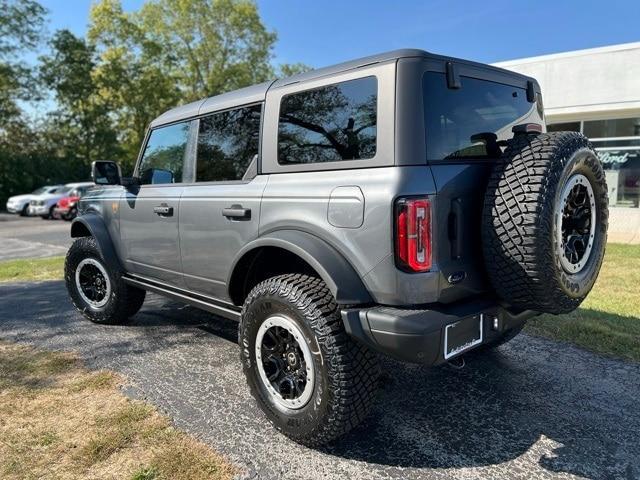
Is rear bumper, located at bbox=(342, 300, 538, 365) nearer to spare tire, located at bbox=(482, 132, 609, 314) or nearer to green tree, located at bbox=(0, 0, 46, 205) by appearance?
spare tire, located at bbox=(482, 132, 609, 314)

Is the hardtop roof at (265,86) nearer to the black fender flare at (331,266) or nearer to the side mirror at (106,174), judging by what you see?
the side mirror at (106,174)

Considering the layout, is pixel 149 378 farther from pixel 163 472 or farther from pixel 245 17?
pixel 245 17

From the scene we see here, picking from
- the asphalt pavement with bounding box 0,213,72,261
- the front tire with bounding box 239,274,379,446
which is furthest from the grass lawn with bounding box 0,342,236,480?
the asphalt pavement with bounding box 0,213,72,261

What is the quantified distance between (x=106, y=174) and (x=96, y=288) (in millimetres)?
1275

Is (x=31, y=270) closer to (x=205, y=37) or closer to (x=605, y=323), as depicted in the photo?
(x=605, y=323)

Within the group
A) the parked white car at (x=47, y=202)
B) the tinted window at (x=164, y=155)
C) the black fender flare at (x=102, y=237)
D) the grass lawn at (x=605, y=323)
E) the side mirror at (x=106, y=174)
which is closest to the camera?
the tinted window at (x=164, y=155)

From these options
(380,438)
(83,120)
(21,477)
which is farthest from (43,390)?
(83,120)

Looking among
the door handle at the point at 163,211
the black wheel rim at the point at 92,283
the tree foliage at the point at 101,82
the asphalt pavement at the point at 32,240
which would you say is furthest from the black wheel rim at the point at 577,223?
the tree foliage at the point at 101,82

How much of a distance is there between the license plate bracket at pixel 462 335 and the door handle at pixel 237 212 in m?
1.43

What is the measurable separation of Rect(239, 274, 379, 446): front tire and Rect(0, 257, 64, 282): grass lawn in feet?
19.1

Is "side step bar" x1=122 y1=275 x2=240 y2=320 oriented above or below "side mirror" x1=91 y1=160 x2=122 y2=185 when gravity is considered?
below

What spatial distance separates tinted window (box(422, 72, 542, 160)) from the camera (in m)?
2.43

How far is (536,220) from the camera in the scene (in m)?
2.23

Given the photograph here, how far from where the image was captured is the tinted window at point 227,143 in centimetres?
320
